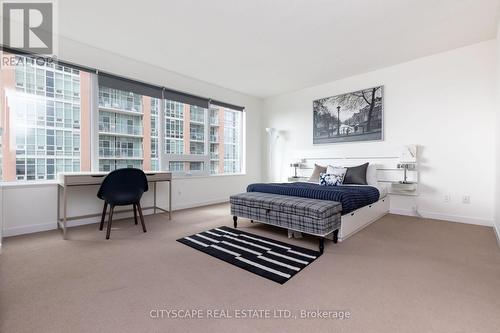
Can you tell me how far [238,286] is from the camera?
1625mm

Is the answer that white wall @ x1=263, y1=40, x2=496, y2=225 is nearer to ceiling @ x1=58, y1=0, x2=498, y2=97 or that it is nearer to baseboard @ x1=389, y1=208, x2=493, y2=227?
baseboard @ x1=389, y1=208, x2=493, y2=227

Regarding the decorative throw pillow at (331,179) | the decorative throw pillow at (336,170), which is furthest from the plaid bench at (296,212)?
the decorative throw pillow at (336,170)

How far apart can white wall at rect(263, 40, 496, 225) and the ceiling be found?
10.4 inches

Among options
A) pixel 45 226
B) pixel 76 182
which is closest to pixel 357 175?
pixel 76 182

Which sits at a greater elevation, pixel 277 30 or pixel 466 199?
pixel 277 30

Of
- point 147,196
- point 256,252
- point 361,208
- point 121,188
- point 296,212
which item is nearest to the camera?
point 256,252

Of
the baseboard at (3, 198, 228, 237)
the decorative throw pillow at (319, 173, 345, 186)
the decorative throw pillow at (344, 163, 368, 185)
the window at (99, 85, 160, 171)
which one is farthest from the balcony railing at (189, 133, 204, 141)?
the decorative throw pillow at (344, 163, 368, 185)

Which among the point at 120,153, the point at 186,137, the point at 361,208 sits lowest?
the point at 361,208

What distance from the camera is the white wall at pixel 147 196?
2746 mm

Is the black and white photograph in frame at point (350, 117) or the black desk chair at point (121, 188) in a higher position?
the black and white photograph in frame at point (350, 117)

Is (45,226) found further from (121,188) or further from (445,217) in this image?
(445,217)

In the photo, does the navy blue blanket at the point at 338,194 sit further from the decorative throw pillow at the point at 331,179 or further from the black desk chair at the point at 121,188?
the black desk chair at the point at 121,188

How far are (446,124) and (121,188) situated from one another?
4716 mm

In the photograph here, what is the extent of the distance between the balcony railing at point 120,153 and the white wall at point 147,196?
569mm
